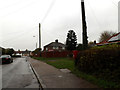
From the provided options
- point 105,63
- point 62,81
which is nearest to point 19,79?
point 62,81

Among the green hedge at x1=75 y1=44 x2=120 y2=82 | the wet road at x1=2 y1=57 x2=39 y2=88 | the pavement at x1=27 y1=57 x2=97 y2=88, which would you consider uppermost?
the green hedge at x1=75 y1=44 x2=120 y2=82

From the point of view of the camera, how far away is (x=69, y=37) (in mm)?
49469

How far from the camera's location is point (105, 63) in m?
6.03

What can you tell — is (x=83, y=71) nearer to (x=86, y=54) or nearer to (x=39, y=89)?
(x=86, y=54)

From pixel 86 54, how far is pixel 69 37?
42.1m

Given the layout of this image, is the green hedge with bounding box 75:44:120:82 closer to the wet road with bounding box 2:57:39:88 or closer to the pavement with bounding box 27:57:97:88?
the pavement with bounding box 27:57:97:88

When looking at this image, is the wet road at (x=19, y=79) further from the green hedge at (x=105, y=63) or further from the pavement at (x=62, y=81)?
the green hedge at (x=105, y=63)

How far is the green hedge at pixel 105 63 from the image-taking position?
18.1 feet

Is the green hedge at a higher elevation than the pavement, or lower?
higher

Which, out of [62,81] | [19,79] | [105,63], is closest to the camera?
[105,63]

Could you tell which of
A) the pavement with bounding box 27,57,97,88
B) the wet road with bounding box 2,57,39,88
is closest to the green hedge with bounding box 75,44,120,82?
the pavement with bounding box 27,57,97,88

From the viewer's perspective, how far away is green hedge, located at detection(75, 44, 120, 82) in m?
5.53

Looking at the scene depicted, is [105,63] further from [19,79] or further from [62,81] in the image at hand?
[19,79]

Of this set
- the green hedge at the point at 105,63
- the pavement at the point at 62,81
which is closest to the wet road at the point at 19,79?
the pavement at the point at 62,81
